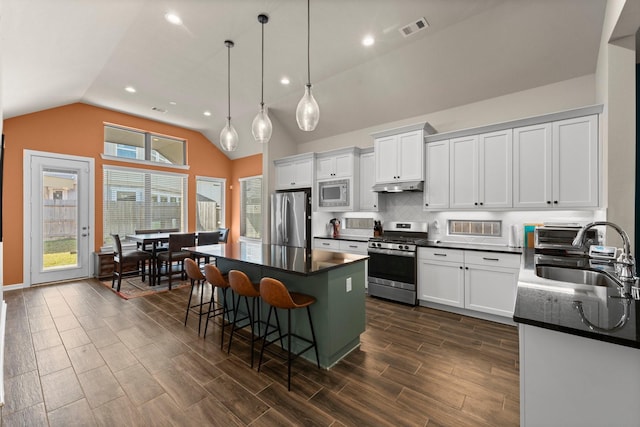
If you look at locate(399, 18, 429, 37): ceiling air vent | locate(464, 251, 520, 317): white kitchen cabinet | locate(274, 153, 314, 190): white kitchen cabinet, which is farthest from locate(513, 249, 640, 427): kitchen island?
locate(274, 153, 314, 190): white kitchen cabinet

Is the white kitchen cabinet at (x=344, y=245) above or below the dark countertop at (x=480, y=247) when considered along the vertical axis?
below

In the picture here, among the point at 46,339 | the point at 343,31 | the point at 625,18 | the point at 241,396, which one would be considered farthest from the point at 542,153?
the point at 46,339

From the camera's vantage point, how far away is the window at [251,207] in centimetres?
725

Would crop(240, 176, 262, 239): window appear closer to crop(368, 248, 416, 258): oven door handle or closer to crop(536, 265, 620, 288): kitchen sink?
crop(368, 248, 416, 258): oven door handle

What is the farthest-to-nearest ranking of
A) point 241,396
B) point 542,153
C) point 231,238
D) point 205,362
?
1. point 231,238
2. point 542,153
3. point 205,362
4. point 241,396

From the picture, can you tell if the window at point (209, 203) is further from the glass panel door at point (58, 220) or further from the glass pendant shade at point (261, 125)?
the glass pendant shade at point (261, 125)

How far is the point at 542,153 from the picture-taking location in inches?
126

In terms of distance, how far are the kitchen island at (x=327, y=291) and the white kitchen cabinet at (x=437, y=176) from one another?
187 cm

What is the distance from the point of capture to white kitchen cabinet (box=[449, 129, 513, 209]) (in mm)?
3434

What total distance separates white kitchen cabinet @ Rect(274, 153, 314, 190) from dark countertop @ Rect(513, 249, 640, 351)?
415 cm

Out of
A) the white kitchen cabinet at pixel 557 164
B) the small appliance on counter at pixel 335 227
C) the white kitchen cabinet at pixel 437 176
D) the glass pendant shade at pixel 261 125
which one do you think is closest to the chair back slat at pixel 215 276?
the glass pendant shade at pixel 261 125

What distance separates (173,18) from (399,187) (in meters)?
3.58

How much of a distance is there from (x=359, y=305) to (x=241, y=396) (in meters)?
1.30

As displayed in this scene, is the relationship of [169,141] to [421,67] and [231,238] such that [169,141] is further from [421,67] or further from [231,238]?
[421,67]
